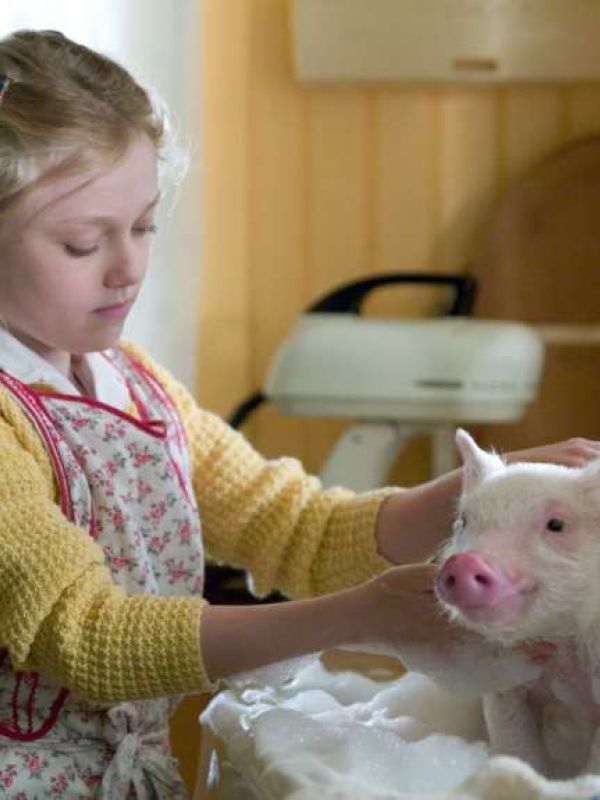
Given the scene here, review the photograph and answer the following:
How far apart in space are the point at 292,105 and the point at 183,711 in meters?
1.53

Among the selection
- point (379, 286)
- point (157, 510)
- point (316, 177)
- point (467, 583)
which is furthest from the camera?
point (316, 177)

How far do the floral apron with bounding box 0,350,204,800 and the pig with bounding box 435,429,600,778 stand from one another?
0.26 metres

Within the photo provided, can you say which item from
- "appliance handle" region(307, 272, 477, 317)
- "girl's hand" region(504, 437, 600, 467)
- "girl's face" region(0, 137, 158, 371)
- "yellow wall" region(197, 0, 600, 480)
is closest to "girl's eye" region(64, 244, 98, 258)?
"girl's face" region(0, 137, 158, 371)

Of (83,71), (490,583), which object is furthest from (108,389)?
(490,583)

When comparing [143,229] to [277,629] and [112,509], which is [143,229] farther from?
[277,629]

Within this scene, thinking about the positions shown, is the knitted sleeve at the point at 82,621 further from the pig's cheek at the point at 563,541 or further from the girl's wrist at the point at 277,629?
the pig's cheek at the point at 563,541

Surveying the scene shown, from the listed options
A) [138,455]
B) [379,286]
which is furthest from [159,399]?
[379,286]

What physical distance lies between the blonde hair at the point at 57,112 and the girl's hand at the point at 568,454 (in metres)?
0.35

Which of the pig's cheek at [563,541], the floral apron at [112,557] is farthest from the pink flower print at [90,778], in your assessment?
the pig's cheek at [563,541]

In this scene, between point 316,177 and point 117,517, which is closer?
point 117,517

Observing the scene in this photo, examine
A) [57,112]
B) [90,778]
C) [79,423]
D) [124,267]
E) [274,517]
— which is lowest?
[90,778]

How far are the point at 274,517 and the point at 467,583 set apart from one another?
0.41 meters

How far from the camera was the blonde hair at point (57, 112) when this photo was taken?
101 cm

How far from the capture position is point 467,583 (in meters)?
0.78
